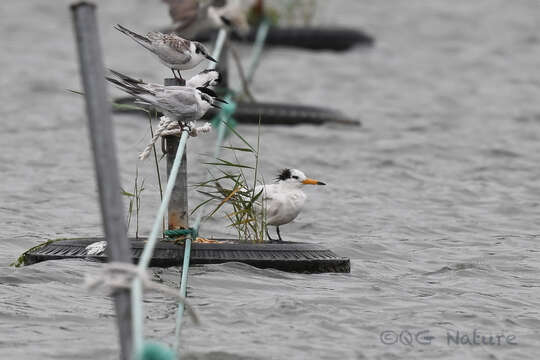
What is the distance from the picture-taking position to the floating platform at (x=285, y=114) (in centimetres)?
1229

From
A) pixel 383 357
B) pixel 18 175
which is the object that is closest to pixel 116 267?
pixel 383 357

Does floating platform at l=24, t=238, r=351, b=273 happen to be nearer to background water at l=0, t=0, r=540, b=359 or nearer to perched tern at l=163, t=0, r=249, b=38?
background water at l=0, t=0, r=540, b=359

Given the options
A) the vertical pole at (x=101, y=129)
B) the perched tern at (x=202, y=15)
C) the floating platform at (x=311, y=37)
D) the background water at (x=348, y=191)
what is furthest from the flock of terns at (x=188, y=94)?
the floating platform at (x=311, y=37)

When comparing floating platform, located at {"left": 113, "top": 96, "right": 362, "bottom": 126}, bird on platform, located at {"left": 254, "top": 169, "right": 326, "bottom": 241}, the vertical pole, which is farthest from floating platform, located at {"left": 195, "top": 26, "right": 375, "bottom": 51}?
the vertical pole

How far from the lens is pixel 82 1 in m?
3.72

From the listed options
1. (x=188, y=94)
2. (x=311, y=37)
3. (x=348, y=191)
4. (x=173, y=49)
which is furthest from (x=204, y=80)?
(x=311, y=37)

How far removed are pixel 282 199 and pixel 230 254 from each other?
1.75 feet

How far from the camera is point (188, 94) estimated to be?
591 centimetres

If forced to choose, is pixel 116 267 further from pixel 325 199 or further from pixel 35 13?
pixel 35 13

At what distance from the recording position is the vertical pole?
12.2 ft

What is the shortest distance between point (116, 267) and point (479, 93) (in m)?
12.4

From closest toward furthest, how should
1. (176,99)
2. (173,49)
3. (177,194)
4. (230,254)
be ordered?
(176,99) < (177,194) < (173,49) < (230,254)

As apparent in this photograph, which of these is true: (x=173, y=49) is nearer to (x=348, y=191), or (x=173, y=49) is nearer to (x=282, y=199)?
(x=282, y=199)

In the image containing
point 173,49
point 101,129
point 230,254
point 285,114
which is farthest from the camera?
point 285,114
